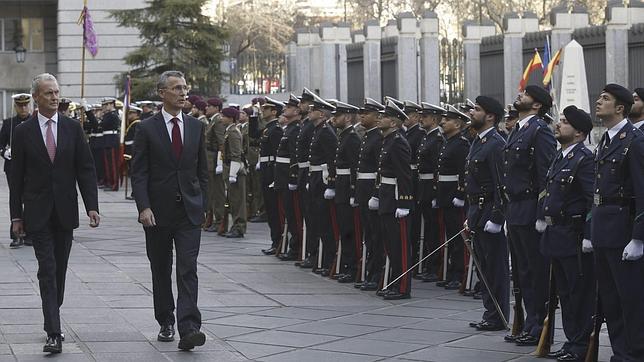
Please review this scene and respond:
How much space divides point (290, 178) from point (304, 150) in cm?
→ 68

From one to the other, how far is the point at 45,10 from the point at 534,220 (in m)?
45.8

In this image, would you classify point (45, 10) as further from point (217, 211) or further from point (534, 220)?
point (534, 220)

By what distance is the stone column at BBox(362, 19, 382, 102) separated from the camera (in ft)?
123

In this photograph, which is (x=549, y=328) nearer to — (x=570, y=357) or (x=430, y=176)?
(x=570, y=357)

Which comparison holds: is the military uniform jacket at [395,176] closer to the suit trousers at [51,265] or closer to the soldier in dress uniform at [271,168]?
the suit trousers at [51,265]

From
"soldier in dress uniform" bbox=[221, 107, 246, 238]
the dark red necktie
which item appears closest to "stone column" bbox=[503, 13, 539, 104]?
"soldier in dress uniform" bbox=[221, 107, 246, 238]

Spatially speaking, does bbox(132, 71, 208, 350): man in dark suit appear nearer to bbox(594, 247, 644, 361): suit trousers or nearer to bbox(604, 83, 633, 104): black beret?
bbox(594, 247, 644, 361): suit trousers

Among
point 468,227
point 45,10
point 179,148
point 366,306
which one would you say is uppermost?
point 45,10

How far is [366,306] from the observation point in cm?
1275

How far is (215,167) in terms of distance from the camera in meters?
20.3

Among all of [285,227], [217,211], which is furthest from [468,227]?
[217,211]

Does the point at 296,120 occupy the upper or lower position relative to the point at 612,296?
upper

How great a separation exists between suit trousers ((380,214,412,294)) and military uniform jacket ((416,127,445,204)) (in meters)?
1.18

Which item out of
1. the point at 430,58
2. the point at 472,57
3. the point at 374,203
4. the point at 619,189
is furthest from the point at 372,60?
the point at 619,189
